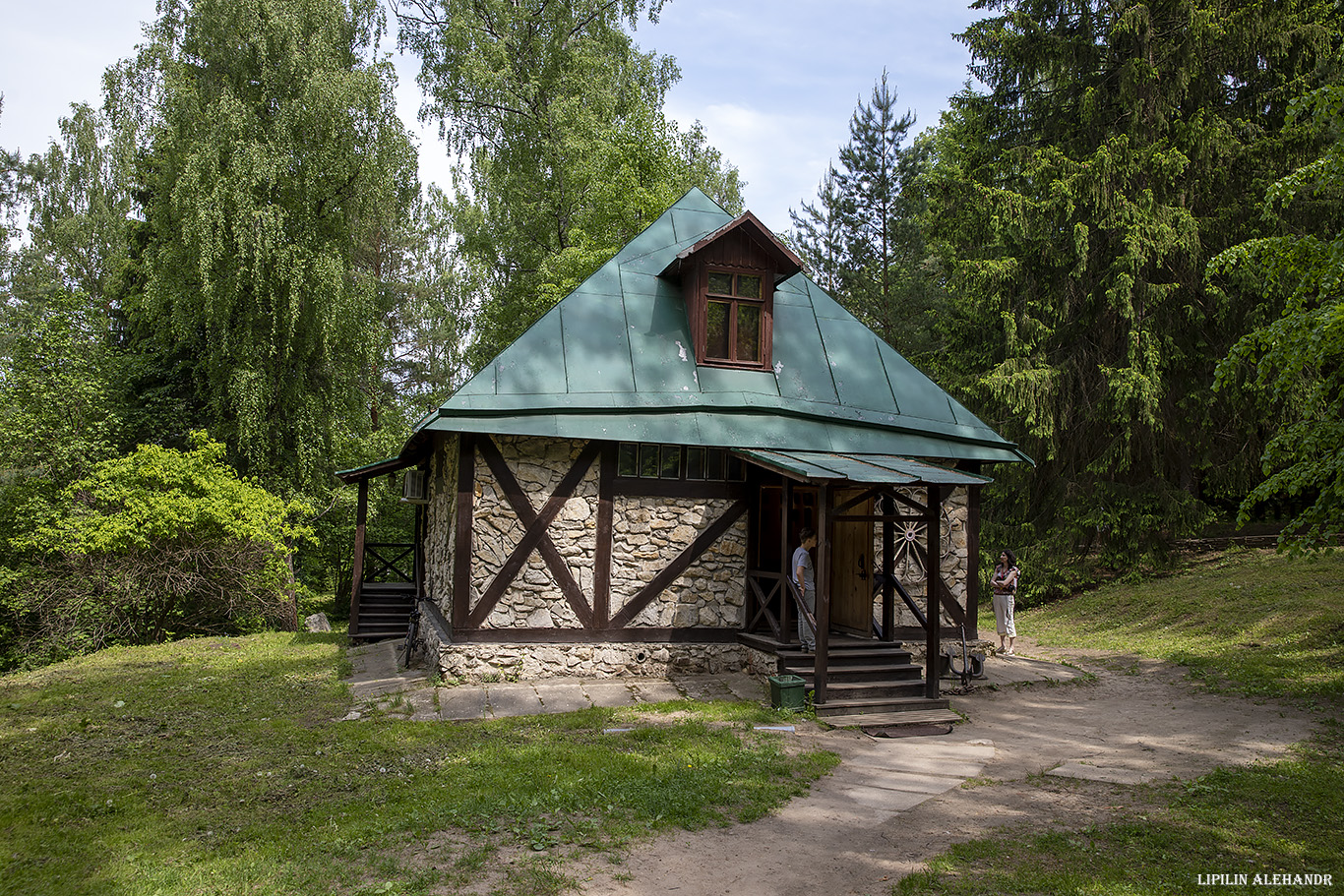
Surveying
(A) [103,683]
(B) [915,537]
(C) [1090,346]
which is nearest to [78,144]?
(A) [103,683]

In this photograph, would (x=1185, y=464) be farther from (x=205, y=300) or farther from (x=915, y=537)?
(x=205, y=300)

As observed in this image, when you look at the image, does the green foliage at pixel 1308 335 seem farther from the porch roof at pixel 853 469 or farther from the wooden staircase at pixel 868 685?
the wooden staircase at pixel 868 685

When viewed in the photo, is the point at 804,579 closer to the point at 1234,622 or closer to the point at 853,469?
the point at 853,469

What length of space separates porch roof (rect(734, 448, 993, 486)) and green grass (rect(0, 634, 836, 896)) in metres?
2.66

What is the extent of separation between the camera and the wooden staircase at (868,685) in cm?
911

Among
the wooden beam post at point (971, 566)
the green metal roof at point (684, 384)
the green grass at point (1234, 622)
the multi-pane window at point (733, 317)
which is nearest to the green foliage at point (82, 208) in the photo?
A: the green metal roof at point (684, 384)

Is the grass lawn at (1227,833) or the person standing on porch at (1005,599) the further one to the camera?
the person standing on porch at (1005,599)

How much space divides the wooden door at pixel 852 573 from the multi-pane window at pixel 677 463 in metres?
1.68

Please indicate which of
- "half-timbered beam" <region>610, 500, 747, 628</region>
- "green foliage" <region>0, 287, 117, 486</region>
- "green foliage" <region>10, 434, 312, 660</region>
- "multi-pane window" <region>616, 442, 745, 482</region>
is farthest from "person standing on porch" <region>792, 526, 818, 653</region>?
"green foliage" <region>0, 287, 117, 486</region>

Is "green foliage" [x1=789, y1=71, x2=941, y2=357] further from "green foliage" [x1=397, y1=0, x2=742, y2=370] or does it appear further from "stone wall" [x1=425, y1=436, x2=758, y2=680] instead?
"stone wall" [x1=425, y1=436, x2=758, y2=680]

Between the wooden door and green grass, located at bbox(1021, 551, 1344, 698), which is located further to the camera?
the wooden door

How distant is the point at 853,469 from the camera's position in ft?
31.0

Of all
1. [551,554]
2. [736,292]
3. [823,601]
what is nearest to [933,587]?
[823,601]

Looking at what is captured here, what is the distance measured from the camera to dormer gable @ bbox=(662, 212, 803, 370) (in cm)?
1146
